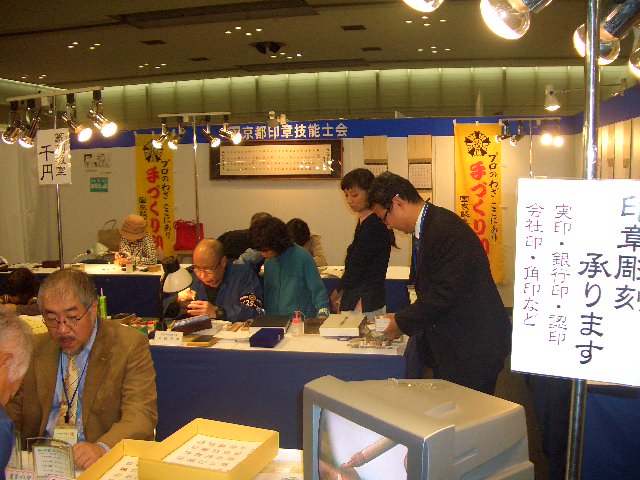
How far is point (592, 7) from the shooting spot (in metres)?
1.44

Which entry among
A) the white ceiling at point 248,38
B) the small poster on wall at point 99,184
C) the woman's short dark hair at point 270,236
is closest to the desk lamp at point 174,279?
the woman's short dark hair at point 270,236

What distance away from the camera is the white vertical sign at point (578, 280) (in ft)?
4.63

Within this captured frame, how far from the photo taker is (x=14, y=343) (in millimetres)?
1622

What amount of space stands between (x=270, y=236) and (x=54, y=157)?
53.3 inches

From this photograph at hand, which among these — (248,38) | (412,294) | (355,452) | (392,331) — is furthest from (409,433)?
(248,38)

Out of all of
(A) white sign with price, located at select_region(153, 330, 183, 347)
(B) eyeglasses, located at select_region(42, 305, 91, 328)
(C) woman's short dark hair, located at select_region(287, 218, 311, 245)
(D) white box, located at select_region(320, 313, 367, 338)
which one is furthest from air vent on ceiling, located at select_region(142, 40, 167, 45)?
(B) eyeglasses, located at select_region(42, 305, 91, 328)

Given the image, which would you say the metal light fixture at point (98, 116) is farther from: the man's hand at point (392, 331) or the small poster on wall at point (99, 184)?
the small poster on wall at point (99, 184)

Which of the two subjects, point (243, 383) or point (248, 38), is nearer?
point (243, 383)

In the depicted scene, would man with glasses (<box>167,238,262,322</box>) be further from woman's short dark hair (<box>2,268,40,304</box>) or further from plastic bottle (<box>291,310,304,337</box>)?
woman's short dark hair (<box>2,268,40,304</box>)

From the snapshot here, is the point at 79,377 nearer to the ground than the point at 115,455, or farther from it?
farther from it

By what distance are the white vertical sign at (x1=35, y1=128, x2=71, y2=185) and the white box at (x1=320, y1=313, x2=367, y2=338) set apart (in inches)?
68.3

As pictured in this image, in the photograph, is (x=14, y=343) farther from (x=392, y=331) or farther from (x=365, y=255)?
(x=365, y=255)

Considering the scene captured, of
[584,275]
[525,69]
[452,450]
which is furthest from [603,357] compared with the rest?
[525,69]

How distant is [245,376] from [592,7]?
2610 mm
